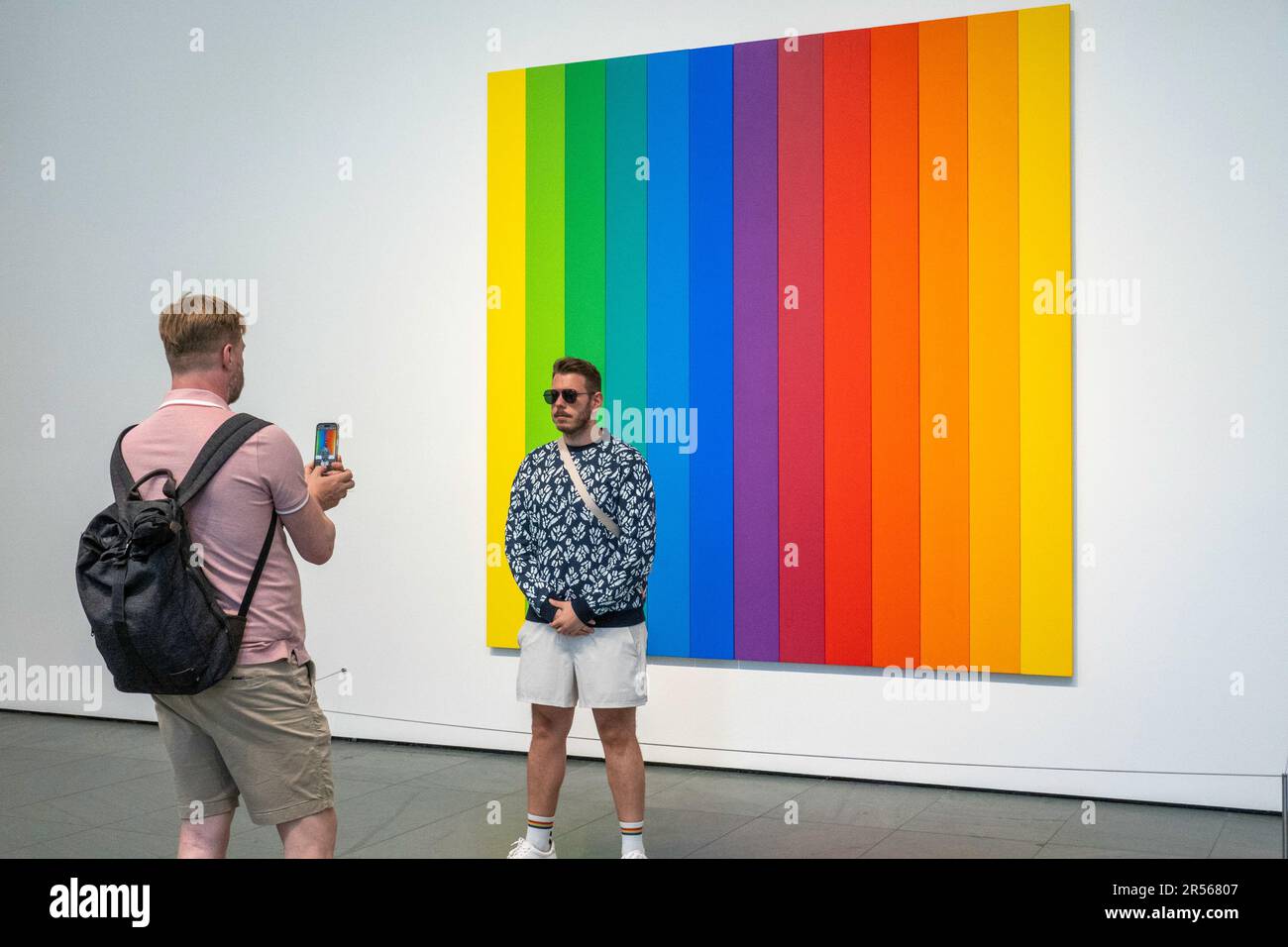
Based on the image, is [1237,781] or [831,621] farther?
[831,621]

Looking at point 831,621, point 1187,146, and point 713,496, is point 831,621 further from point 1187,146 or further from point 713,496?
point 1187,146

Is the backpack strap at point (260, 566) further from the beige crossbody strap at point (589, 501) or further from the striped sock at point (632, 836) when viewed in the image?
the striped sock at point (632, 836)

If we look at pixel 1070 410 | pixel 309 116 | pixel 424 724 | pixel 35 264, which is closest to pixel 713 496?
pixel 1070 410

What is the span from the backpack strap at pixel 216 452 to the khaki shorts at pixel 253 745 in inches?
15.4

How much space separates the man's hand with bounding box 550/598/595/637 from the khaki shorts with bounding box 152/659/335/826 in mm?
1143

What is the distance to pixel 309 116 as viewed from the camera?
6.30 meters

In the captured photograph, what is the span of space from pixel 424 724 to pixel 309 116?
10.7ft

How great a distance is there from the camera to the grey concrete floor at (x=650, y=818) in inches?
163

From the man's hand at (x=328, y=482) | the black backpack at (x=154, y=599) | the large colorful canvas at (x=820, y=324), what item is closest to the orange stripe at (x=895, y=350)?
the large colorful canvas at (x=820, y=324)

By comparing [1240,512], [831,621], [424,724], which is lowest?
[424,724]

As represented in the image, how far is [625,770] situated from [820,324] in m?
2.32

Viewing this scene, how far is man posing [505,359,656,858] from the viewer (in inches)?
145

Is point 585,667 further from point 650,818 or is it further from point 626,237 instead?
point 626,237

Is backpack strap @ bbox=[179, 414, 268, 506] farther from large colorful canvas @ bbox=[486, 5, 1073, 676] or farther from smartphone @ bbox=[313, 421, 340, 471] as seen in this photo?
large colorful canvas @ bbox=[486, 5, 1073, 676]
